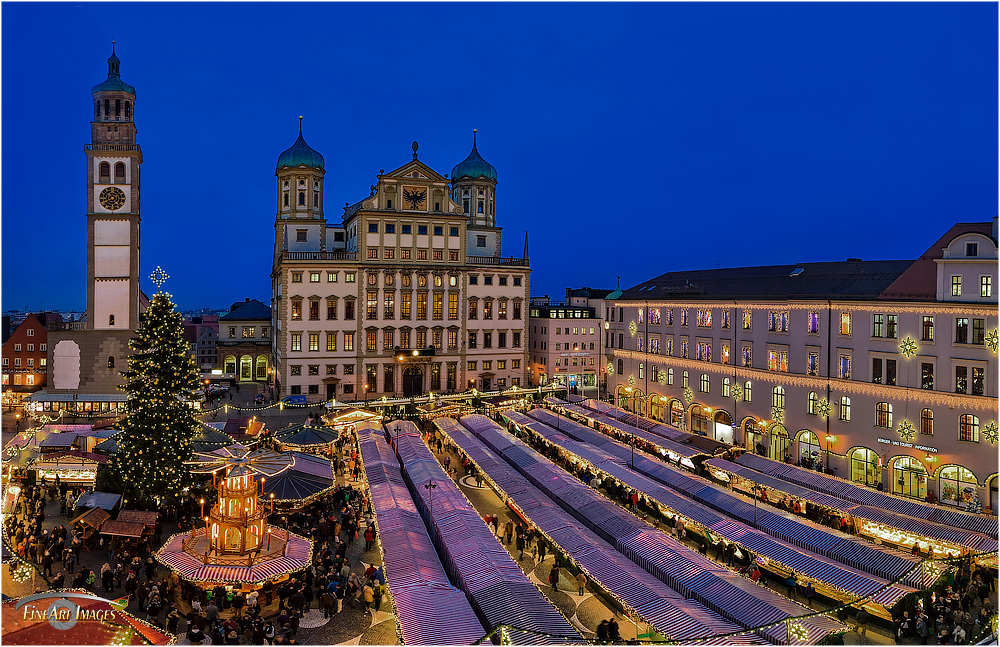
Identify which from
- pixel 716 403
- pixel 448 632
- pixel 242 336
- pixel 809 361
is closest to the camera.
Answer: pixel 448 632

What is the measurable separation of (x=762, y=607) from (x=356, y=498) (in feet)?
62.2

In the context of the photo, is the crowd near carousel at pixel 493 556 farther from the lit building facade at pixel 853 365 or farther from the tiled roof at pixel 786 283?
the tiled roof at pixel 786 283

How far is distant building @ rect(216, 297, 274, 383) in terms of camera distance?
70.4 m

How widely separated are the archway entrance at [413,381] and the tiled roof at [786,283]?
20.7m

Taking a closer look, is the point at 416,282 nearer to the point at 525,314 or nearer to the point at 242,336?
the point at 525,314

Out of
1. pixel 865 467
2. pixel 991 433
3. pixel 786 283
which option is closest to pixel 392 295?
pixel 786 283

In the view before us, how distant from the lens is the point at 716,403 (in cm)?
4234

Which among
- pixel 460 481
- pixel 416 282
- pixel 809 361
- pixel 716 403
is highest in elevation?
pixel 416 282

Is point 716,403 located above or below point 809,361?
below

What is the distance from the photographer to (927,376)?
30.1 m

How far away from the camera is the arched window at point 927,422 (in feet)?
97.1

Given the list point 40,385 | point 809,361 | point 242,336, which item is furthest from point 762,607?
point 40,385

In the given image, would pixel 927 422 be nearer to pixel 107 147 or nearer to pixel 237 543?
pixel 237 543

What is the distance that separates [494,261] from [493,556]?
4597cm
